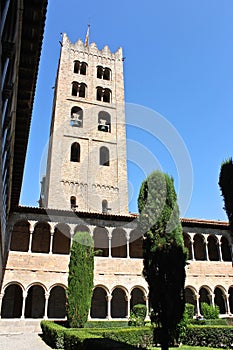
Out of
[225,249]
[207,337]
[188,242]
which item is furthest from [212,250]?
[207,337]

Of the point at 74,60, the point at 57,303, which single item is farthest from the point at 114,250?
the point at 74,60

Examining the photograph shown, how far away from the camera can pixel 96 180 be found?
88.4ft

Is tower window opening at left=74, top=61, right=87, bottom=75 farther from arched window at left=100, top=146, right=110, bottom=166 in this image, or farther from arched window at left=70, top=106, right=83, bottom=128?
arched window at left=100, top=146, right=110, bottom=166

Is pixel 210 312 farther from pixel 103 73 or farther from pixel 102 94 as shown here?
pixel 103 73

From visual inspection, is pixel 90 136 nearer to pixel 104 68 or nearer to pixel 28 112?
pixel 104 68

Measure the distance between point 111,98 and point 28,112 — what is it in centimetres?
2408

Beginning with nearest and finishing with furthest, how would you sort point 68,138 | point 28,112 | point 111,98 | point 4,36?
point 4,36, point 28,112, point 68,138, point 111,98

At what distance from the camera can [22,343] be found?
1331 cm

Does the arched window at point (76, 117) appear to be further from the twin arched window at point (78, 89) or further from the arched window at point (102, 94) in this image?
the arched window at point (102, 94)

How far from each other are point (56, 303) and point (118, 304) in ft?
14.4

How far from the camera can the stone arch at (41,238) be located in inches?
856

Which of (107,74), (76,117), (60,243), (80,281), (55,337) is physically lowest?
(55,337)

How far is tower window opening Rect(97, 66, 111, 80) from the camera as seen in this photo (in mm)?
32656

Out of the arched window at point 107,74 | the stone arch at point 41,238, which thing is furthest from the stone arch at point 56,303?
the arched window at point 107,74
